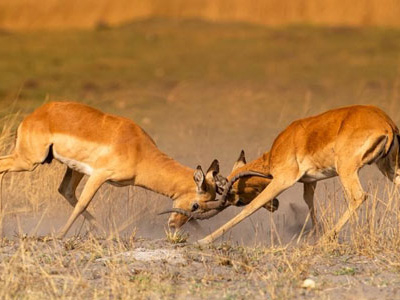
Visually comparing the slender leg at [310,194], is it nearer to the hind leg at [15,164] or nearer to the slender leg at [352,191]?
the slender leg at [352,191]

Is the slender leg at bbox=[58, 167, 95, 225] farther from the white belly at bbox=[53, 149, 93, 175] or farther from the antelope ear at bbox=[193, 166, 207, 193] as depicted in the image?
the antelope ear at bbox=[193, 166, 207, 193]

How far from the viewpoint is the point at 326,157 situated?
33.5 ft

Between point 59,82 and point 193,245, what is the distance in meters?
15.2

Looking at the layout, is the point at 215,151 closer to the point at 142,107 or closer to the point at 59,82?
the point at 142,107

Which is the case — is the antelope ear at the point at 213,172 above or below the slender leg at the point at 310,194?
above

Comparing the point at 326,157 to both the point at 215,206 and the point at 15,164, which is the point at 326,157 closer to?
the point at 215,206

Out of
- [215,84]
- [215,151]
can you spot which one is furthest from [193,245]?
[215,84]

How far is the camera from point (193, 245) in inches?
379

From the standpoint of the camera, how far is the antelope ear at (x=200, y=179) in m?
10.5

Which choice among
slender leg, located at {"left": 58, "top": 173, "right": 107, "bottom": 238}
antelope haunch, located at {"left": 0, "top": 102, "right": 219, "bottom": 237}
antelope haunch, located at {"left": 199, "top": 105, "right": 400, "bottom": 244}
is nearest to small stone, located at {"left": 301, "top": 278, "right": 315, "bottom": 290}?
antelope haunch, located at {"left": 199, "top": 105, "right": 400, "bottom": 244}

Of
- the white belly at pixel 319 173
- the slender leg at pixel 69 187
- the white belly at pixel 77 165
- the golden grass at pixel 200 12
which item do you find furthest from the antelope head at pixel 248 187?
the golden grass at pixel 200 12

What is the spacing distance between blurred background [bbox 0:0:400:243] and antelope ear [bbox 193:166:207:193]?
2.75ft

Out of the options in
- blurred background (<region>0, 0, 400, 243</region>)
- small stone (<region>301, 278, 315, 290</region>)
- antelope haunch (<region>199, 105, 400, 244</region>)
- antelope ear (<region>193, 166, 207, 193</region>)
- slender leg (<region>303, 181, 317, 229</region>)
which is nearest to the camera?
small stone (<region>301, 278, 315, 290</region>)

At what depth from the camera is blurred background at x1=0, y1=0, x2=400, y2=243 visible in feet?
40.3
